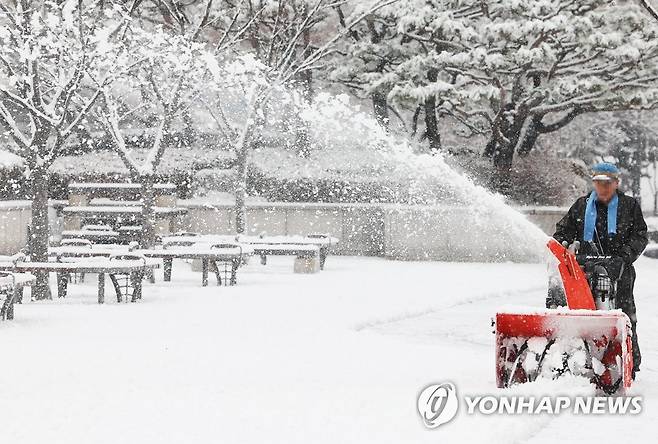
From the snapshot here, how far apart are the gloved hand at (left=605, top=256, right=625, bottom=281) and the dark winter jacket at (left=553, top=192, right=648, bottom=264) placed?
0.07 meters

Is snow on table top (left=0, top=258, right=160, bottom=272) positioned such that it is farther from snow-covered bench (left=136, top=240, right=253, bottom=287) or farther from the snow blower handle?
the snow blower handle

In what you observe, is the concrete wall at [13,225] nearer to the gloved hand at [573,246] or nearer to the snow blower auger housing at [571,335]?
the gloved hand at [573,246]

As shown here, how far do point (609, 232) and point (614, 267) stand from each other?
325 millimetres

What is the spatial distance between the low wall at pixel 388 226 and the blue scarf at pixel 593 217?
58.1ft

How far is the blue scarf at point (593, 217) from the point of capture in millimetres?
8758

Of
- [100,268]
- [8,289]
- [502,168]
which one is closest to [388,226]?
[502,168]

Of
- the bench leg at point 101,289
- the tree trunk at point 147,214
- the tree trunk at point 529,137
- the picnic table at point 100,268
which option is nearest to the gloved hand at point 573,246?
the picnic table at point 100,268

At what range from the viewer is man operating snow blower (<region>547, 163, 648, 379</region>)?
863 centimetres

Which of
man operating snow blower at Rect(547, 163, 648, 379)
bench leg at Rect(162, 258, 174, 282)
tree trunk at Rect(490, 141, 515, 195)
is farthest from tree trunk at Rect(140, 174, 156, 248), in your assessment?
man operating snow blower at Rect(547, 163, 648, 379)

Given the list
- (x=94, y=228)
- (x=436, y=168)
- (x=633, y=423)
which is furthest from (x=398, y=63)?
(x=633, y=423)

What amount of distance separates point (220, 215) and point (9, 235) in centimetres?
616

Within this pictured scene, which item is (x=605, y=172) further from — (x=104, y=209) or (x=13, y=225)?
→ (x=104, y=209)

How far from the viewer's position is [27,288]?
17750 millimetres

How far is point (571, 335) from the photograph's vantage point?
25.5 feet
